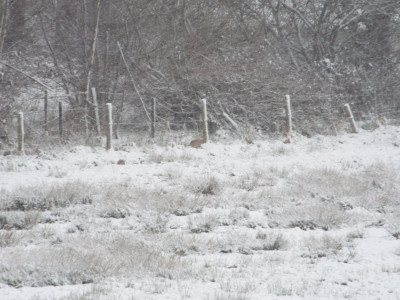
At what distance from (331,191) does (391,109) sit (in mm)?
13214

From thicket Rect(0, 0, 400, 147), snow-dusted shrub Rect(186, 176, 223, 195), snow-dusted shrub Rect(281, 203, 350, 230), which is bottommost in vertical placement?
snow-dusted shrub Rect(281, 203, 350, 230)

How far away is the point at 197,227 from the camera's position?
5523mm

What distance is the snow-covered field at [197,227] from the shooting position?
3.62 metres

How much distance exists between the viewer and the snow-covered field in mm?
3619

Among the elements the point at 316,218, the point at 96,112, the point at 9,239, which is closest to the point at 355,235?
the point at 316,218

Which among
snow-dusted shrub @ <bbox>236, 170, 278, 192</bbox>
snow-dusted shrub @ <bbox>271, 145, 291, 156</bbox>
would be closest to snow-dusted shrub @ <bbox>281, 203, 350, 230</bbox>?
snow-dusted shrub @ <bbox>236, 170, 278, 192</bbox>

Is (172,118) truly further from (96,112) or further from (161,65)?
(96,112)

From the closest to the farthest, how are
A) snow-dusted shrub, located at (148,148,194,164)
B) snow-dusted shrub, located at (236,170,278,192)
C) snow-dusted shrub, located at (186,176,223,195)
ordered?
snow-dusted shrub, located at (186,176,223,195) → snow-dusted shrub, located at (236,170,278,192) → snow-dusted shrub, located at (148,148,194,164)

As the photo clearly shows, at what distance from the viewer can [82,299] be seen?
314cm

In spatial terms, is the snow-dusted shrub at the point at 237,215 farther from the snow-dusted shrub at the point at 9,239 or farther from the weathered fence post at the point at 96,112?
the weathered fence post at the point at 96,112

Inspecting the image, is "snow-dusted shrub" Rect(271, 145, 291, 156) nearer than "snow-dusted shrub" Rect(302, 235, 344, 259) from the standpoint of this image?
No

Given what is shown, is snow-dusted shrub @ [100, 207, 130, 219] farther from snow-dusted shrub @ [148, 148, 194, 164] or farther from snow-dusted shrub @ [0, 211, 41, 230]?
snow-dusted shrub @ [148, 148, 194, 164]

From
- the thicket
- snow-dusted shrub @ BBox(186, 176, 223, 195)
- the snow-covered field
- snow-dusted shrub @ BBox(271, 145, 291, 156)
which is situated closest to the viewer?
the snow-covered field

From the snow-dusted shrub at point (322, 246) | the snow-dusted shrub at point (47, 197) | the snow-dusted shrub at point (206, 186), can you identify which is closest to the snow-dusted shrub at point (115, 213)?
the snow-dusted shrub at point (47, 197)
